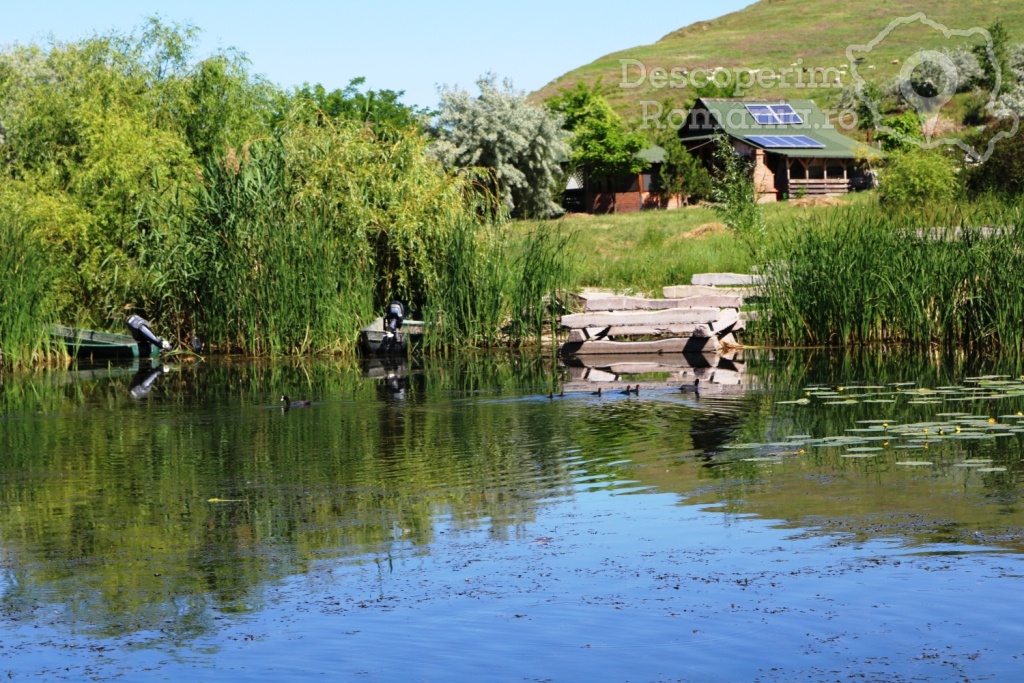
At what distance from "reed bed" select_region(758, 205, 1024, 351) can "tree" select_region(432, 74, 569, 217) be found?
1346 inches

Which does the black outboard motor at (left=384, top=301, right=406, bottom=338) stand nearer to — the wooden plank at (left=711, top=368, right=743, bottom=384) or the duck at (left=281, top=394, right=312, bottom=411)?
the wooden plank at (left=711, top=368, right=743, bottom=384)

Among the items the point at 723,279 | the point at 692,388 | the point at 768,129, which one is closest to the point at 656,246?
the point at 723,279

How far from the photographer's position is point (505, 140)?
189 ft

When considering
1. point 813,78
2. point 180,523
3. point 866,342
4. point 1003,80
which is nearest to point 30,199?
point 866,342

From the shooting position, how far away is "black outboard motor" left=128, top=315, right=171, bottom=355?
995 inches

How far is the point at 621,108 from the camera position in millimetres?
110750

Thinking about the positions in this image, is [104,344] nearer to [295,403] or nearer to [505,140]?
[295,403]

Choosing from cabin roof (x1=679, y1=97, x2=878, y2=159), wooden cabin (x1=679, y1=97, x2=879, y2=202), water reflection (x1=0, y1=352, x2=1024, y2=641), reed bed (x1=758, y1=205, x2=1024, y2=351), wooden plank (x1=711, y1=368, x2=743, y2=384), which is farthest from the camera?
cabin roof (x1=679, y1=97, x2=878, y2=159)

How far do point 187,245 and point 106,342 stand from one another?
92.7 inches

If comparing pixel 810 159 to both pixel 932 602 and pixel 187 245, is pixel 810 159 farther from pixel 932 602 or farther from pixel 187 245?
pixel 932 602

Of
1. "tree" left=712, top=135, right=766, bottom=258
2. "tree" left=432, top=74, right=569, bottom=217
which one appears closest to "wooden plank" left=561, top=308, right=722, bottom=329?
"tree" left=712, top=135, right=766, bottom=258

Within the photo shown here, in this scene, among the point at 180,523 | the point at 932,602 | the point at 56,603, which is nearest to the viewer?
the point at 932,602

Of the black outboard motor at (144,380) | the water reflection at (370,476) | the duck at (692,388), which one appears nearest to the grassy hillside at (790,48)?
the black outboard motor at (144,380)

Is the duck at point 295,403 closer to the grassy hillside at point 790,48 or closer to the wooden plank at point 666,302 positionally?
the wooden plank at point 666,302
